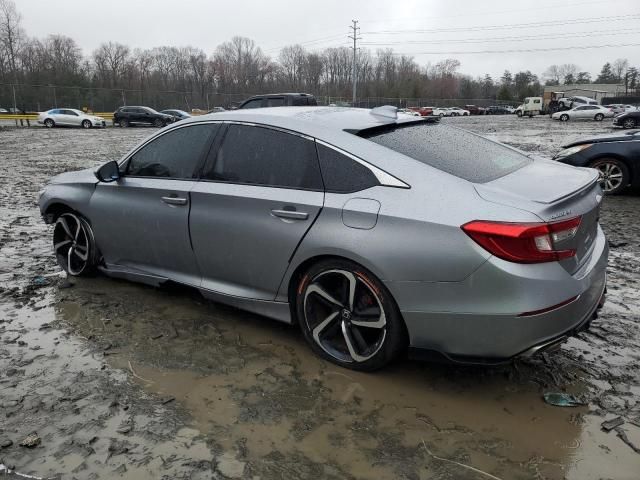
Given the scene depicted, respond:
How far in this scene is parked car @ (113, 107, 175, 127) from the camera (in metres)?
36.5

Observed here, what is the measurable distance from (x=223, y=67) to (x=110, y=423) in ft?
334

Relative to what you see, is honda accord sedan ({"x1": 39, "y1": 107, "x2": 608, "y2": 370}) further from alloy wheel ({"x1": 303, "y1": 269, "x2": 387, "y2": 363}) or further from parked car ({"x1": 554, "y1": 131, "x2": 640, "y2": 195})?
parked car ({"x1": 554, "y1": 131, "x2": 640, "y2": 195})

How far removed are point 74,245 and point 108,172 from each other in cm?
94

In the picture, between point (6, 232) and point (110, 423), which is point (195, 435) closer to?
point (110, 423)

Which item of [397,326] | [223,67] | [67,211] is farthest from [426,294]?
[223,67]

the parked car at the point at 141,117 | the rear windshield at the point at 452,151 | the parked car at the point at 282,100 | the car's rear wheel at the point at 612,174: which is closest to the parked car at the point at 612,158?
the car's rear wheel at the point at 612,174

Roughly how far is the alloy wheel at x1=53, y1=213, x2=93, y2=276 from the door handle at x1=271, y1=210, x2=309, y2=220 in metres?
2.18

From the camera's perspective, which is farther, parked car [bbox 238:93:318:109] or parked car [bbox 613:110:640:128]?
parked car [bbox 613:110:640:128]

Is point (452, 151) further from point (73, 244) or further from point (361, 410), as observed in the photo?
point (73, 244)

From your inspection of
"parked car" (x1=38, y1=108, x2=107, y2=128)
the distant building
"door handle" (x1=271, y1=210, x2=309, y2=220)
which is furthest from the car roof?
the distant building

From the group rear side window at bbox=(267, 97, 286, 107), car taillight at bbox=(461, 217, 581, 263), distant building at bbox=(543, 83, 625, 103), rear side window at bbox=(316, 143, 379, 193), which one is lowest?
car taillight at bbox=(461, 217, 581, 263)

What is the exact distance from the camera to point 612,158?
27.6 ft

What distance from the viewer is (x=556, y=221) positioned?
2.60 meters

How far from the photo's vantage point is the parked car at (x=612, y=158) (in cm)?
829
